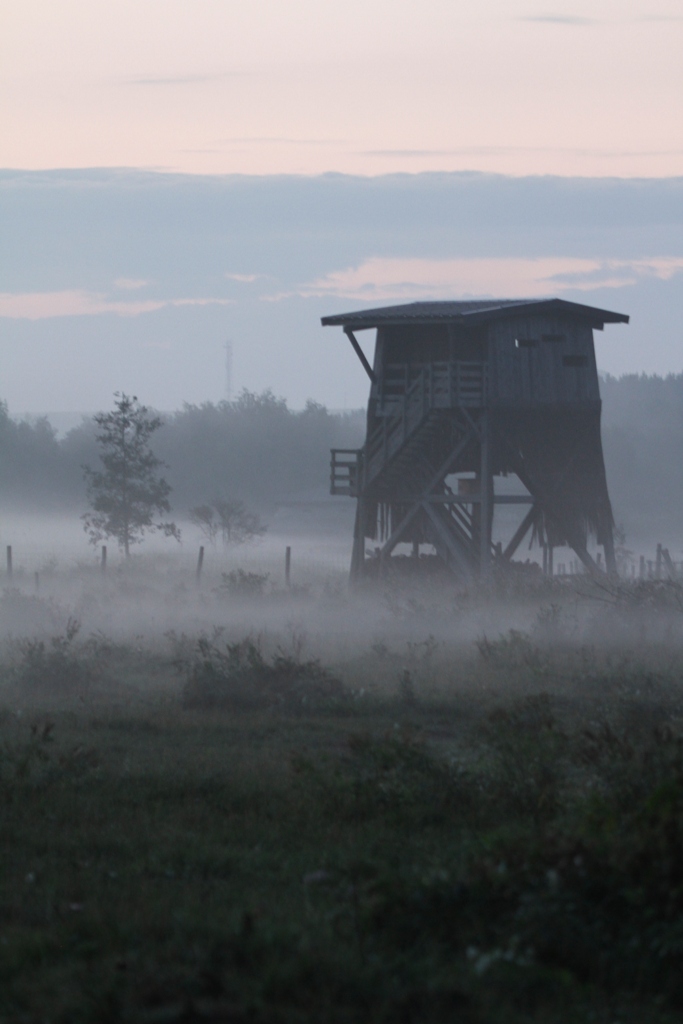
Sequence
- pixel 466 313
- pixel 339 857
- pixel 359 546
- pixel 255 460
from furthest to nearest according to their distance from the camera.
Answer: pixel 255 460 → pixel 359 546 → pixel 466 313 → pixel 339 857

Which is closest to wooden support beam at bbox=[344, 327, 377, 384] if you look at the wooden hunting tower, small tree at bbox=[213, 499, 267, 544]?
the wooden hunting tower

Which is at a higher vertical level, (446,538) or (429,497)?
(429,497)

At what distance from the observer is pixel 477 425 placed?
98.2 ft

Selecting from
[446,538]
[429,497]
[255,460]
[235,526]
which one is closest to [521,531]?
[446,538]

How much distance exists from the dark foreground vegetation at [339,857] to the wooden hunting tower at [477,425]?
16.3 metres

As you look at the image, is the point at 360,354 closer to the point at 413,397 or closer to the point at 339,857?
the point at 413,397

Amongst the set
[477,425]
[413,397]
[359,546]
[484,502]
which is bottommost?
[359,546]

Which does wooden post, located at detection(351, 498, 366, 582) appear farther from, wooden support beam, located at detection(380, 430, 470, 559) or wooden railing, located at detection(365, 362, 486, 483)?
wooden railing, located at detection(365, 362, 486, 483)

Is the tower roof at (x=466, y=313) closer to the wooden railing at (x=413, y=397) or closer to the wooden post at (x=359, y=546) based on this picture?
the wooden railing at (x=413, y=397)

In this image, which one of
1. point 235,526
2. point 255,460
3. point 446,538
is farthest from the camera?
point 255,460

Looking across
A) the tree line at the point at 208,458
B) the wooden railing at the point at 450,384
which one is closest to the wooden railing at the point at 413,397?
the wooden railing at the point at 450,384

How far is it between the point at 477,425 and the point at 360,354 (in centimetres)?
402

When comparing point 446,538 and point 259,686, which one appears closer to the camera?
point 259,686

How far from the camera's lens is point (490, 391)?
1162 inches
